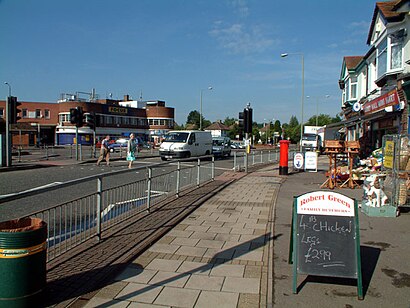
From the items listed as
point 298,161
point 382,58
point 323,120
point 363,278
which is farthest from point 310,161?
point 323,120

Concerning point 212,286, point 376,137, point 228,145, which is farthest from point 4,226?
point 228,145

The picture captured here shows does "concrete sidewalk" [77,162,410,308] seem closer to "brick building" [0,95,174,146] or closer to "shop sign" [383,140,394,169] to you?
"shop sign" [383,140,394,169]

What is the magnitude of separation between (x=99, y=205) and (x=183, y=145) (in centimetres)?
2084

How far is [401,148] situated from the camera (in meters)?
8.32

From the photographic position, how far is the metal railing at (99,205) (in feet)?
16.6

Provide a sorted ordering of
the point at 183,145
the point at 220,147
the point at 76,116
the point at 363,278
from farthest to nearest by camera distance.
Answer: the point at 220,147
the point at 183,145
the point at 76,116
the point at 363,278

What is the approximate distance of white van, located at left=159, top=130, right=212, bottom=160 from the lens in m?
26.3

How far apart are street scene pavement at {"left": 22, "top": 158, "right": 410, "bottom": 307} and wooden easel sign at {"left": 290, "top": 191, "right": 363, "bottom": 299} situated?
28 cm

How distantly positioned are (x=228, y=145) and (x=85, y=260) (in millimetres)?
31798

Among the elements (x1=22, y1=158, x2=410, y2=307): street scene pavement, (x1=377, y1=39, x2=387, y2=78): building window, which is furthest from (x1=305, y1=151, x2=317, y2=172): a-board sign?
(x1=22, y1=158, x2=410, y2=307): street scene pavement

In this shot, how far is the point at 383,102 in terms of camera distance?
16.1m

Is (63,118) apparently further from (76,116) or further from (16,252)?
(16,252)

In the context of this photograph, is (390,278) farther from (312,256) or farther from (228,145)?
(228,145)

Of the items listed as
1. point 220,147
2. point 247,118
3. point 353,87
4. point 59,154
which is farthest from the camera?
point 220,147
